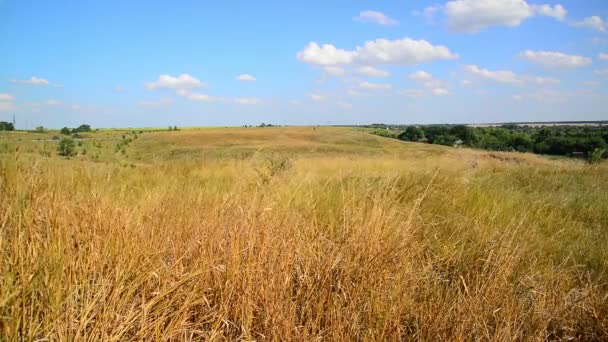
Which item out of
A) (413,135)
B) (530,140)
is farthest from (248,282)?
(413,135)

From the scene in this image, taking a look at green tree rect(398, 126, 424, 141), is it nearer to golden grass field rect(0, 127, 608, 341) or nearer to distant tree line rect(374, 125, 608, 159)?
distant tree line rect(374, 125, 608, 159)

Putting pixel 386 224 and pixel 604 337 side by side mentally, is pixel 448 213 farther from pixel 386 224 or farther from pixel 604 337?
pixel 604 337

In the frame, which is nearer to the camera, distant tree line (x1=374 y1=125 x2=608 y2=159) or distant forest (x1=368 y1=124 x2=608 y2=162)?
distant forest (x1=368 y1=124 x2=608 y2=162)

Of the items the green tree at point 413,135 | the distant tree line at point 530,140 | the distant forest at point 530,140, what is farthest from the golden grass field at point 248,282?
the green tree at point 413,135

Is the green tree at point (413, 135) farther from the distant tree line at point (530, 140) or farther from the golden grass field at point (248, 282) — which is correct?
the golden grass field at point (248, 282)

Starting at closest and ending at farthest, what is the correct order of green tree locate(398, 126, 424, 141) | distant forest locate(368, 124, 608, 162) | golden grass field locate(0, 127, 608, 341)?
golden grass field locate(0, 127, 608, 341)
distant forest locate(368, 124, 608, 162)
green tree locate(398, 126, 424, 141)

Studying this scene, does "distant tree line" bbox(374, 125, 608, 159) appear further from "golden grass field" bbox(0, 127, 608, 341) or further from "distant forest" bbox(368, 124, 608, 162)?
"golden grass field" bbox(0, 127, 608, 341)

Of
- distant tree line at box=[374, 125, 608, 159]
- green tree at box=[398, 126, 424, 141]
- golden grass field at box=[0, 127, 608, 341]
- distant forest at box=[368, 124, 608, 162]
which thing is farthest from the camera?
green tree at box=[398, 126, 424, 141]

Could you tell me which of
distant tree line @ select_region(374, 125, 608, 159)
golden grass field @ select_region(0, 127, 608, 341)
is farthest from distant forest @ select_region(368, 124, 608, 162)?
golden grass field @ select_region(0, 127, 608, 341)

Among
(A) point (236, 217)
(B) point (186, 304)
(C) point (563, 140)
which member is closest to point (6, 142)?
(A) point (236, 217)

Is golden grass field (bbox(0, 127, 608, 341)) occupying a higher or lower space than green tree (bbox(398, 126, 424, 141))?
lower

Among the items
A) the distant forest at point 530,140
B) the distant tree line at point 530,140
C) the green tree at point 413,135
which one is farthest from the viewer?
the green tree at point 413,135

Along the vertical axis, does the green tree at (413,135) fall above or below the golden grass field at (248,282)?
above

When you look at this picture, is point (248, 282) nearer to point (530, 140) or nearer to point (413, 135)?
point (530, 140)
